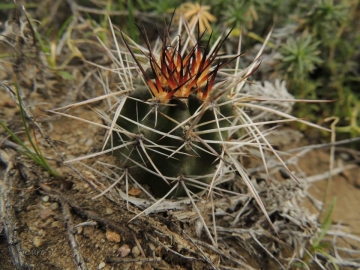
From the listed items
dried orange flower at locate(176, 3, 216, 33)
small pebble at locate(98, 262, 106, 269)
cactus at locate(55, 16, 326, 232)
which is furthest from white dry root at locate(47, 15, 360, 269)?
dried orange flower at locate(176, 3, 216, 33)

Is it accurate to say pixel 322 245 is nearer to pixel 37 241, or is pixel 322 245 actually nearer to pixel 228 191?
pixel 228 191

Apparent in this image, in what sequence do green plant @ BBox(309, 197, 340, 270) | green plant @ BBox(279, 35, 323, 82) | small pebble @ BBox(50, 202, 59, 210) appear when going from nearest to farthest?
small pebble @ BBox(50, 202, 59, 210)
green plant @ BBox(309, 197, 340, 270)
green plant @ BBox(279, 35, 323, 82)

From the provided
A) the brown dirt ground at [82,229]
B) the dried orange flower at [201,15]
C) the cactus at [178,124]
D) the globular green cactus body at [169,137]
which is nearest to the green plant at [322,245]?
the brown dirt ground at [82,229]

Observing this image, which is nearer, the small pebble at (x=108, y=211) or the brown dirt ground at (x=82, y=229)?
the brown dirt ground at (x=82, y=229)

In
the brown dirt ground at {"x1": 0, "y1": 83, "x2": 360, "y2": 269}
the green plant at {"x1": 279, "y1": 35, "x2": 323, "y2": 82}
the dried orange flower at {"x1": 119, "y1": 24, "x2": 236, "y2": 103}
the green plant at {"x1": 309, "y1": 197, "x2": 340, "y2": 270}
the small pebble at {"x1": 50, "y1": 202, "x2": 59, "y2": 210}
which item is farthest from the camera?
the green plant at {"x1": 279, "y1": 35, "x2": 323, "y2": 82}

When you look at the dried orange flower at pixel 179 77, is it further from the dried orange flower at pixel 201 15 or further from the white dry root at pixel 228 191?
the dried orange flower at pixel 201 15

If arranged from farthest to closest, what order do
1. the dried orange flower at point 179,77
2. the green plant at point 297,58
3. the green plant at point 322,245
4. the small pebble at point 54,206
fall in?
the green plant at point 297,58
the green plant at point 322,245
the small pebble at point 54,206
the dried orange flower at point 179,77

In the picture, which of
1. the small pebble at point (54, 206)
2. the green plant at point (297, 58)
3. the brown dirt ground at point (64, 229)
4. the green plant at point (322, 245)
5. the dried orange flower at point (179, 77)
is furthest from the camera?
the green plant at point (297, 58)

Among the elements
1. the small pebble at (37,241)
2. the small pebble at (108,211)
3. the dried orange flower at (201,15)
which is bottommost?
the small pebble at (37,241)

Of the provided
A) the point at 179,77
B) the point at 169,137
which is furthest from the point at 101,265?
the point at 179,77

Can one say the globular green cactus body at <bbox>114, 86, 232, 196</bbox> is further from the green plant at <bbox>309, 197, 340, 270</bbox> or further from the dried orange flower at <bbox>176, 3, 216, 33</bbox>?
the dried orange flower at <bbox>176, 3, 216, 33</bbox>
